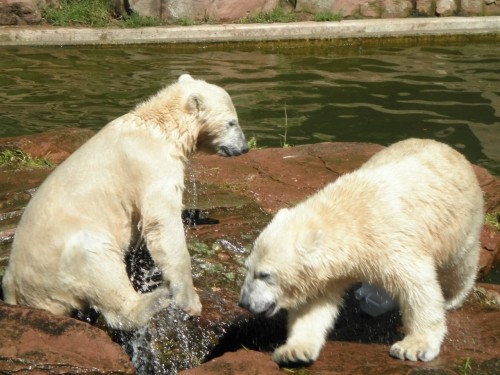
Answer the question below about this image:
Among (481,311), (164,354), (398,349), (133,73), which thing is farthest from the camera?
(133,73)

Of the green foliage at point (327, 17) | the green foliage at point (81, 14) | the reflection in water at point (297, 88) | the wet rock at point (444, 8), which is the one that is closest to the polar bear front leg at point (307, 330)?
the reflection in water at point (297, 88)

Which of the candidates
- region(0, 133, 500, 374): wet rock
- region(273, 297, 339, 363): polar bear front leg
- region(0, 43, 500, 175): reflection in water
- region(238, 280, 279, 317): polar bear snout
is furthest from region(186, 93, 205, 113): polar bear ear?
region(0, 43, 500, 175): reflection in water

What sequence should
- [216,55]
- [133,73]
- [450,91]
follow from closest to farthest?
[450,91] < [133,73] < [216,55]

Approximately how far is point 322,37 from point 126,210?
31.9ft

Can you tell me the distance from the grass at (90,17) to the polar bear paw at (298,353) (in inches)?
421

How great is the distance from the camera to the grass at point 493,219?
6818 mm

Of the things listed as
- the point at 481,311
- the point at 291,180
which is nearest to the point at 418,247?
the point at 481,311

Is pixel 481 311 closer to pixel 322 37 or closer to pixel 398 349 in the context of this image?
pixel 398 349

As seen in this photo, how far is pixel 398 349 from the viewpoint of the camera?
4.23m

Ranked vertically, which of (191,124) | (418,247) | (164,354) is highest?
(191,124)

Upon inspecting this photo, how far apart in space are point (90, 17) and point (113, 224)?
34.2ft

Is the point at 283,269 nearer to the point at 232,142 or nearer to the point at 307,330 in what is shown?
the point at 307,330

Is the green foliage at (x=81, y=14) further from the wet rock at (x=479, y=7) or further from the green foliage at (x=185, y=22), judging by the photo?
the wet rock at (x=479, y=7)

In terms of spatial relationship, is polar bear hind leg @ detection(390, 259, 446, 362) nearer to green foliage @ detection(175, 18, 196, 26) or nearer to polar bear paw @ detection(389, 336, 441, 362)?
polar bear paw @ detection(389, 336, 441, 362)
